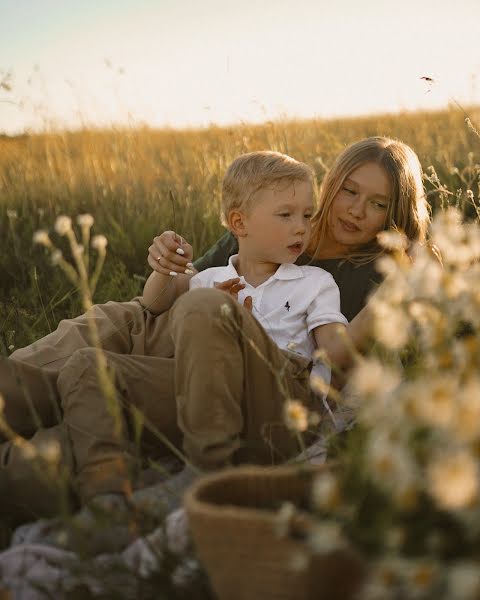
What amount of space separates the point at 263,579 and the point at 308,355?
1478 millimetres

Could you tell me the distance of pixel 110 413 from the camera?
2.24m

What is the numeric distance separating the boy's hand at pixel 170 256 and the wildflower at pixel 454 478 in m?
2.12

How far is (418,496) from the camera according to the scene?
3.66 feet

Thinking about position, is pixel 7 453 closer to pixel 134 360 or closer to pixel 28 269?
pixel 134 360

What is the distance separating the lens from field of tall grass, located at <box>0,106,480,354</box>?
14.5ft

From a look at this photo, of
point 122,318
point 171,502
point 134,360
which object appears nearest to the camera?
point 171,502

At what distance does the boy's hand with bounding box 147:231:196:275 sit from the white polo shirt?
0.81 feet

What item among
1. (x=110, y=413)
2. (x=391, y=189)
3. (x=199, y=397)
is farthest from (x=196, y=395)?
(x=391, y=189)

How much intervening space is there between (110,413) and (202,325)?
37 centimetres

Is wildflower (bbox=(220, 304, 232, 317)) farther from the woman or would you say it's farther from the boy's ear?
the boy's ear

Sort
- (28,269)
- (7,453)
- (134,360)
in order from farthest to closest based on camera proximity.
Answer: (28,269) < (134,360) < (7,453)

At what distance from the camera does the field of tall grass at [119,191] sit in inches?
174

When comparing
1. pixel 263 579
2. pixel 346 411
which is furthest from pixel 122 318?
pixel 263 579

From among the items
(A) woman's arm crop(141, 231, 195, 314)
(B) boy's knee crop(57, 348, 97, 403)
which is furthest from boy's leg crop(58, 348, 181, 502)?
(A) woman's arm crop(141, 231, 195, 314)
